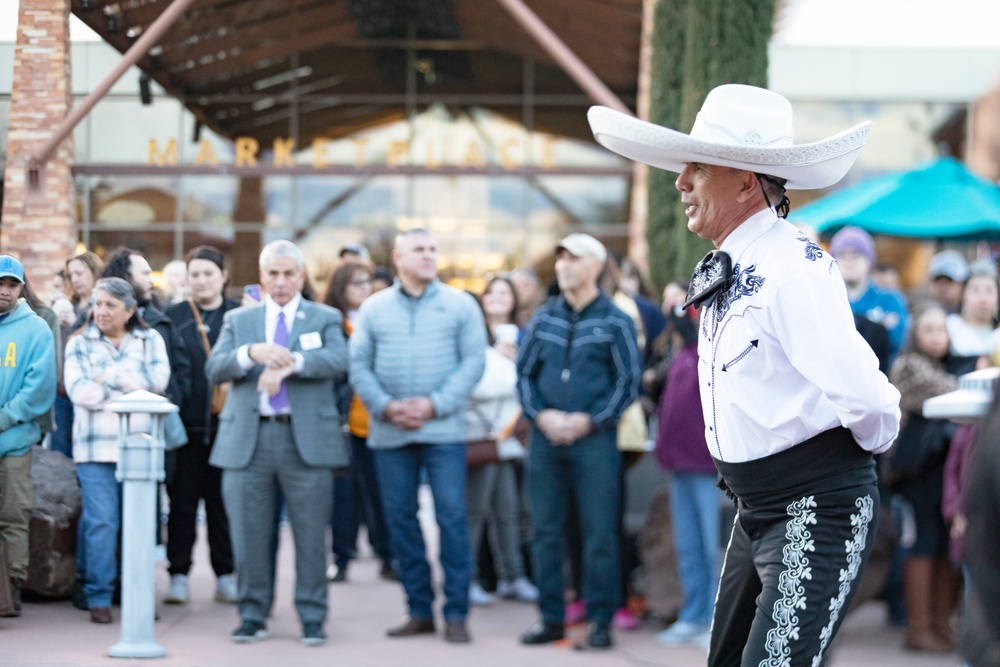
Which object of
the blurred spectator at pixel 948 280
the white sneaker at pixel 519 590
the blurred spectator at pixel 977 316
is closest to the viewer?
the blurred spectator at pixel 977 316

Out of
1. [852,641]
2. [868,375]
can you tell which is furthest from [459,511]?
[868,375]

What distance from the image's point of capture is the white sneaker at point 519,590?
26.5ft

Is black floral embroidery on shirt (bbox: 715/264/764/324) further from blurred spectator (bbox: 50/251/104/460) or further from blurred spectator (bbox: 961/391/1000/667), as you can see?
blurred spectator (bbox: 50/251/104/460)

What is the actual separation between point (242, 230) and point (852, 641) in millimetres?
4307

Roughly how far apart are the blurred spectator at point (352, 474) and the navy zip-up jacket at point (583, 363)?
4.37ft

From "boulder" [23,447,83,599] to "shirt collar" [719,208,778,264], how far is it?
118 inches

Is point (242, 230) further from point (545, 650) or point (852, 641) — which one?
point (852, 641)

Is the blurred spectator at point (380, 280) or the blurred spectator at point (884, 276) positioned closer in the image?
the blurred spectator at point (380, 280)

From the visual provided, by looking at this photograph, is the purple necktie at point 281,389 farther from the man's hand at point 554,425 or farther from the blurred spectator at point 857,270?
the blurred spectator at point 857,270

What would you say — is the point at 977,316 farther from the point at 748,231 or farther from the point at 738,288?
the point at 738,288

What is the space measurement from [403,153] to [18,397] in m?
11.4

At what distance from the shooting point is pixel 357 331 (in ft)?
23.1

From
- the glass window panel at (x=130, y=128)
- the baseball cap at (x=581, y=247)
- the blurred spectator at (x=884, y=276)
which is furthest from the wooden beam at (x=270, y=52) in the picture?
the blurred spectator at (x=884, y=276)

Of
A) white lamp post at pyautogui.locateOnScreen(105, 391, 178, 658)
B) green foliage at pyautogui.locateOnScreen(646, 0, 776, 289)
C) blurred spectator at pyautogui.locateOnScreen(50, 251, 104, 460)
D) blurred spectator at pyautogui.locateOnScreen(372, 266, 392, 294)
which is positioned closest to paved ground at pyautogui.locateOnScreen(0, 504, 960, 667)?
white lamp post at pyautogui.locateOnScreen(105, 391, 178, 658)
